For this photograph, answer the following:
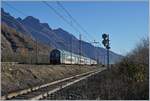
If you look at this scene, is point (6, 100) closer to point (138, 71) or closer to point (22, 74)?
point (138, 71)

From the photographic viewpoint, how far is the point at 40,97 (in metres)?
14.8

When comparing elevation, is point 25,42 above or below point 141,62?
above

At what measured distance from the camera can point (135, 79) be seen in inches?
944

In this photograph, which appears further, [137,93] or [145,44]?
[145,44]

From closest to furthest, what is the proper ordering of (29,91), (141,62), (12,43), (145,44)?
(29,91) → (141,62) → (145,44) → (12,43)

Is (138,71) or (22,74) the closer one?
(138,71)

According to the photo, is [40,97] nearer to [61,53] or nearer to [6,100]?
[6,100]

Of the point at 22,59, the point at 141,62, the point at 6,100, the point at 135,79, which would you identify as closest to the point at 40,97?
the point at 6,100

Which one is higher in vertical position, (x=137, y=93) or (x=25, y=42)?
(x=25, y=42)

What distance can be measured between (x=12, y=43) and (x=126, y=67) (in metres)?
83.6

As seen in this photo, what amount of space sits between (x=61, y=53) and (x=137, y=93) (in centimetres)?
3857

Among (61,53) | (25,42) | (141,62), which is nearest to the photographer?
(141,62)

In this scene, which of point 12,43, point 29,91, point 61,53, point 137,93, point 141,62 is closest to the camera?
point 137,93

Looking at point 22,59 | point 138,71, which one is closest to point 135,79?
point 138,71
